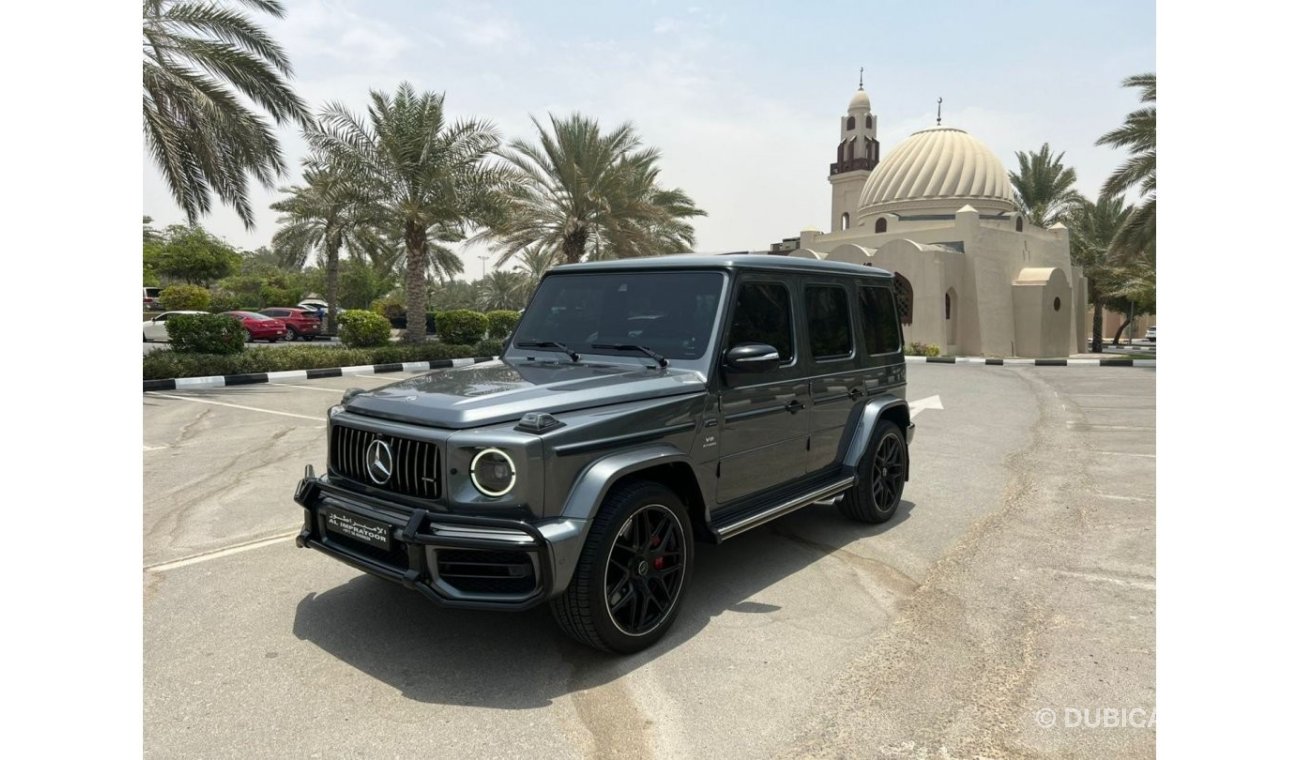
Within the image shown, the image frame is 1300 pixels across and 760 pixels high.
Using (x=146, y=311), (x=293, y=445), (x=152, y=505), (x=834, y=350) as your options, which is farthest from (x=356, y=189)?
(x=146, y=311)

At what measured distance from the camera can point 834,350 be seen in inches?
216

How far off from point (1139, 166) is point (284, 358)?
2517cm

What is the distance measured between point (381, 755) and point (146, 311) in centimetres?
4547

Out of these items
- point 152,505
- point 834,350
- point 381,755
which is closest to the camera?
point 381,755

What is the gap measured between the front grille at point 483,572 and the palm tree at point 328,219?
20.1 metres

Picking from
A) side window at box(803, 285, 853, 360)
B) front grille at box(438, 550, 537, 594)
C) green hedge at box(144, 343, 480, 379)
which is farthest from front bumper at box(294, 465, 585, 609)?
green hedge at box(144, 343, 480, 379)

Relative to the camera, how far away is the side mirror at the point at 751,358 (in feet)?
13.6

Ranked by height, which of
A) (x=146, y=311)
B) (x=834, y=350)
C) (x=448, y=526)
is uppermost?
(x=146, y=311)

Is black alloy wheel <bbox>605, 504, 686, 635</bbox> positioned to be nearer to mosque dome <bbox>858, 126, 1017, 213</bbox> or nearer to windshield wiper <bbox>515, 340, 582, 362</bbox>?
windshield wiper <bbox>515, 340, 582, 362</bbox>

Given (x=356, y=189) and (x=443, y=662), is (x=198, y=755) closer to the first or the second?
(x=443, y=662)

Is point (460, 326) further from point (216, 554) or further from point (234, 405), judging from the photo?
point (216, 554)

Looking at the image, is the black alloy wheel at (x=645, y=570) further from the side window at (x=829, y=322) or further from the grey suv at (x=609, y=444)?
the side window at (x=829, y=322)

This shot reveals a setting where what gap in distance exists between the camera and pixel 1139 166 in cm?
2433

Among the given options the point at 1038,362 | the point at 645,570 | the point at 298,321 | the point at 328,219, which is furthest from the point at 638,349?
the point at 298,321
